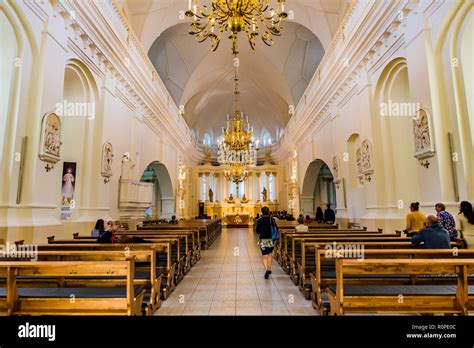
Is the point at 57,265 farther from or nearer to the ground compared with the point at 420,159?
nearer to the ground

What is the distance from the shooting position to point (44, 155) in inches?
204

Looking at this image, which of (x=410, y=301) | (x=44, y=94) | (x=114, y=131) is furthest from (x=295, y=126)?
(x=410, y=301)

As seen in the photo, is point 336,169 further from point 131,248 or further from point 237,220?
point 237,220

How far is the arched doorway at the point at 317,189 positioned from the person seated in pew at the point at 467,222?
8821 millimetres

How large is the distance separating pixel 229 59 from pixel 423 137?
1402 cm

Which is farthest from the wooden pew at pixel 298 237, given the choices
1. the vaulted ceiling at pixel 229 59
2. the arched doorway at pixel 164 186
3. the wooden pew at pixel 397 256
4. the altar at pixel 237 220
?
the altar at pixel 237 220

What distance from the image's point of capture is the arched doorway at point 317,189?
48.5ft

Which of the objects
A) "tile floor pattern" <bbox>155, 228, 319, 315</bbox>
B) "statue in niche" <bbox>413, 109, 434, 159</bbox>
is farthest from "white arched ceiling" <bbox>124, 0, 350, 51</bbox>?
"tile floor pattern" <bbox>155, 228, 319, 315</bbox>

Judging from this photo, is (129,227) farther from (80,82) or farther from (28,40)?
(28,40)

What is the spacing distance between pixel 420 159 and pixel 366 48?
11.4 feet

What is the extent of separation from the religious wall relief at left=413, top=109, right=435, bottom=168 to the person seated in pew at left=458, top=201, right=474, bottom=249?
1206 mm

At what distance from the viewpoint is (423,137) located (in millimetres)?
5258

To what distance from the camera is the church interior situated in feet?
9.94

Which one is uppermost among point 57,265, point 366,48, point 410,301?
point 366,48
